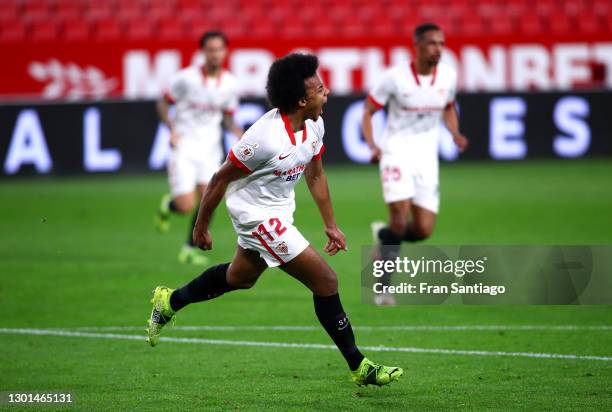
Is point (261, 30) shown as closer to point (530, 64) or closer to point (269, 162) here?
point (530, 64)

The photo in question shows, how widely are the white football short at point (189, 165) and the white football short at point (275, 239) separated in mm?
6114

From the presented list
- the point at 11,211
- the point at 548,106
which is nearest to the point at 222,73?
the point at 11,211

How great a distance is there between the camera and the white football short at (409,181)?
9844 mm

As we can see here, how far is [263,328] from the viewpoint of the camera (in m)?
8.89

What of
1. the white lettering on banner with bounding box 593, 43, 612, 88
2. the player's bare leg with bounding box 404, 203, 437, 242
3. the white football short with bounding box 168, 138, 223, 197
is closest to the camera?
the player's bare leg with bounding box 404, 203, 437, 242

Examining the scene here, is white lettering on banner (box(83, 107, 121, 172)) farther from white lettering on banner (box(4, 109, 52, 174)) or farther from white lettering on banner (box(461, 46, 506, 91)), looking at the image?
white lettering on banner (box(461, 46, 506, 91))

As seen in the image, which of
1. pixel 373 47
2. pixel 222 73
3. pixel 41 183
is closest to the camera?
pixel 222 73

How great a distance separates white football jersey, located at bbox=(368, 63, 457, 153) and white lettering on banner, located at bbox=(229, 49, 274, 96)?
14169 millimetres

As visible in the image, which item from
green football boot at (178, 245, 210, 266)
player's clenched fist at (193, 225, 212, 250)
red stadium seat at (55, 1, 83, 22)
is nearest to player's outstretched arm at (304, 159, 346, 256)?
player's clenched fist at (193, 225, 212, 250)

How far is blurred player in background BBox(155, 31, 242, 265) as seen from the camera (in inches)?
503

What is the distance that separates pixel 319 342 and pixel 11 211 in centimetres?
→ 944

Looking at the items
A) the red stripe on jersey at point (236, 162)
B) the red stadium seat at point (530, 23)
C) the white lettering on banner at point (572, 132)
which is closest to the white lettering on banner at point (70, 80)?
the red stadium seat at point (530, 23)

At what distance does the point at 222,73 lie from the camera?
42.8ft

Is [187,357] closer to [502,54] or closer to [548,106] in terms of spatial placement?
[548,106]
